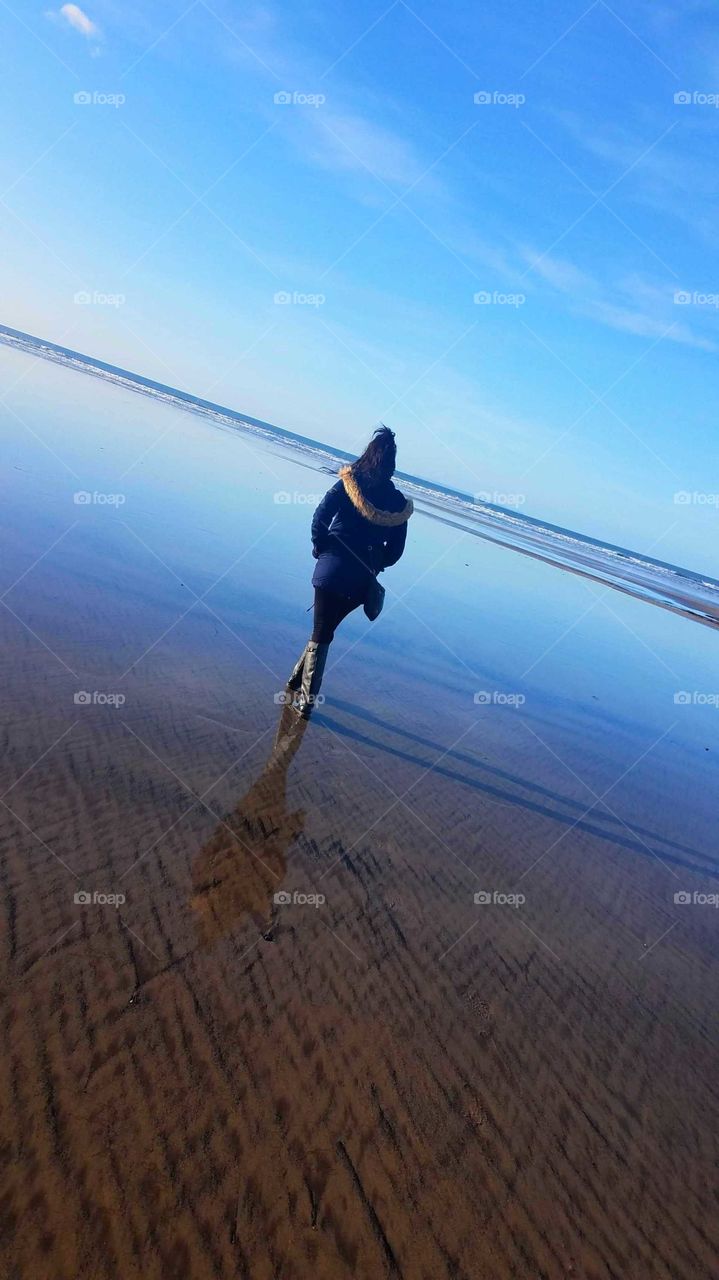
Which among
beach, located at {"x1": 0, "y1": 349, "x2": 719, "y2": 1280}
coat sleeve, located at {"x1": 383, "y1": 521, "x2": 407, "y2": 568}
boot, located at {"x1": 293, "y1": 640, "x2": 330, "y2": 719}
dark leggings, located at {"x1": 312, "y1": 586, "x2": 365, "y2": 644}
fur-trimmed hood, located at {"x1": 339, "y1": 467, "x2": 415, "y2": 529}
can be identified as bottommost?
beach, located at {"x1": 0, "y1": 349, "x2": 719, "y2": 1280}

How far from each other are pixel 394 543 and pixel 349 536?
17.4 inches

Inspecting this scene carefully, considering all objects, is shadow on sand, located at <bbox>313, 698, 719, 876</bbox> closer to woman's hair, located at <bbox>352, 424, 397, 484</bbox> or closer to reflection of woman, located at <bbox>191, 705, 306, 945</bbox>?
reflection of woman, located at <bbox>191, 705, 306, 945</bbox>

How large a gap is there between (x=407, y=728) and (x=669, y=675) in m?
8.37

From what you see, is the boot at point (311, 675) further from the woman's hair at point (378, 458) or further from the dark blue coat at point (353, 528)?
the woman's hair at point (378, 458)

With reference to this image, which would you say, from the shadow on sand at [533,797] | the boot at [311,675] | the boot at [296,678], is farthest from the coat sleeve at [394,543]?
the shadow on sand at [533,797]

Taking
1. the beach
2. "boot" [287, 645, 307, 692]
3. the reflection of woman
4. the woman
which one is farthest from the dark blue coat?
the reflection of woman

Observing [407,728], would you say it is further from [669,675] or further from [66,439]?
[66,439]

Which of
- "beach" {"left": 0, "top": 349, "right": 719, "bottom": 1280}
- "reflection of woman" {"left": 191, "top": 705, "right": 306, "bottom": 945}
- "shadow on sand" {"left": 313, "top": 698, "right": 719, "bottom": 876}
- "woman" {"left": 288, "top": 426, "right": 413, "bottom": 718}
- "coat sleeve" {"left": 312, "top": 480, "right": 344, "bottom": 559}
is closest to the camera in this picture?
"beach" {"left": 0, "top": 349, "right": 719, "bottom": 1280}

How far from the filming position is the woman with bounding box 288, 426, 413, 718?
18.9 ft

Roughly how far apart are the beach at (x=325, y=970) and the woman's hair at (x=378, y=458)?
214 centimetres

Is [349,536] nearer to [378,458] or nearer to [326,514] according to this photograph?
[326,514]

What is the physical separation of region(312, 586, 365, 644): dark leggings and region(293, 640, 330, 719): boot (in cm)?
8

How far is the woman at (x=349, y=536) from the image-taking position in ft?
18.9

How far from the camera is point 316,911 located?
3.45 m
